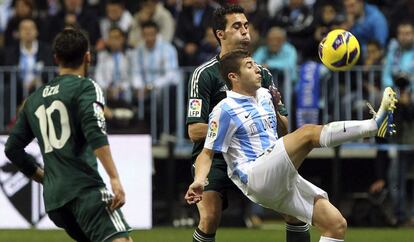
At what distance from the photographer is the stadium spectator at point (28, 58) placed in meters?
18.3

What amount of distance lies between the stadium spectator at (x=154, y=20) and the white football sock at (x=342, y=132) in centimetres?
1107

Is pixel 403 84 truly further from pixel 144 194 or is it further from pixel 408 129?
pixel 144 194

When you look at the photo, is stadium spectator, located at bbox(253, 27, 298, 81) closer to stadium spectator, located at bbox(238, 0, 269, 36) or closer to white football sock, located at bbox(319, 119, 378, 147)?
stadium spectator, located at bbox(238, 0, 269, 36)

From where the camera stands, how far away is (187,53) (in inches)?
741

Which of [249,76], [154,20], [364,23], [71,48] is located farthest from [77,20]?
[71,48]

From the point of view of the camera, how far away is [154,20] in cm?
1959

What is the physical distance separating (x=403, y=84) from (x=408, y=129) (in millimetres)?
875

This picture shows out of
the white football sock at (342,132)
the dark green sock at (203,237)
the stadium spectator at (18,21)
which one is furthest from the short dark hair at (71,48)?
the stadium spectator at (18,21)

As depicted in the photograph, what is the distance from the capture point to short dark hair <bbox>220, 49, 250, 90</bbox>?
9586 millimetres

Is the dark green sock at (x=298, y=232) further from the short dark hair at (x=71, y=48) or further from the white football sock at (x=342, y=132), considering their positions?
the short dark hair at (x=71, y=48)

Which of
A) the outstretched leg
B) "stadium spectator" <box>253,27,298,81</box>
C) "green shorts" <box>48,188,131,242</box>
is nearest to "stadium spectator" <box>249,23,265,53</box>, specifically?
"stadium spectator" <box>253,27,298,81</box>

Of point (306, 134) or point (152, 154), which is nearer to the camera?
point (306, 134)

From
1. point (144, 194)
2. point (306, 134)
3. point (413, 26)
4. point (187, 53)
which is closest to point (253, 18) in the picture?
point (187, 53)

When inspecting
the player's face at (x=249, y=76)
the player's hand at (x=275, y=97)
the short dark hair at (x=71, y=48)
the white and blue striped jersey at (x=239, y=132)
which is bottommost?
the white and blue striped jersey at (x=239, y=132)
